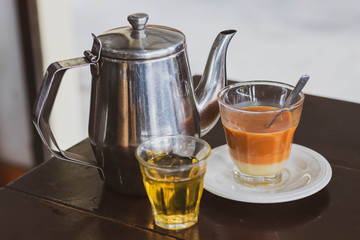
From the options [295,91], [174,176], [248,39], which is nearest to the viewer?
[174,176]

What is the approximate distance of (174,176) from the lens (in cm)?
62

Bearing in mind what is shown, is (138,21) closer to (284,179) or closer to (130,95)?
(130,95)

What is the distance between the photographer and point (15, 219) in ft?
2.18

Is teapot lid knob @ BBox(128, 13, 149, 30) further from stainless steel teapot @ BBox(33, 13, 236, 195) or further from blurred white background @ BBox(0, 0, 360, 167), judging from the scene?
blurred white background @ BBox(0, 0, 360, 167)

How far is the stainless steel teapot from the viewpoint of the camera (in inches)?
25.5

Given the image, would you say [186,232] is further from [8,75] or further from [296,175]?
[8,75]

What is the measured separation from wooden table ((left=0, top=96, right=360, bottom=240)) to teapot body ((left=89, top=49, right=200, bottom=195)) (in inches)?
1.7

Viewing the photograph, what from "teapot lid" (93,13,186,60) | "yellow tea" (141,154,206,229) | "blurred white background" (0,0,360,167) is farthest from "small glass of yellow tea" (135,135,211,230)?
"blurred white background" (0,0,360,167)

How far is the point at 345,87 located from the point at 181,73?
60.7 inches

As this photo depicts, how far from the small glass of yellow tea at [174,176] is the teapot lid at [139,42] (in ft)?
0.35

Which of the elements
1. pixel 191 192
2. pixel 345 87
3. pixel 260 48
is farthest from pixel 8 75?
pixel 191 192

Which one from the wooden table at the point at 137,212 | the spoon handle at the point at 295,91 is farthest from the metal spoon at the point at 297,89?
the wooden table at the point at 137,212

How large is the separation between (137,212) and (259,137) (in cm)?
18

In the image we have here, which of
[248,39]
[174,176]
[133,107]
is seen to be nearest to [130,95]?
[133,107]
